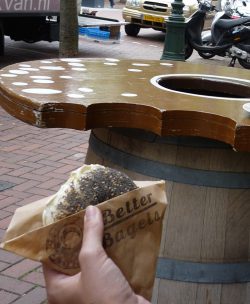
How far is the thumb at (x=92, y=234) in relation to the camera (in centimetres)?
105

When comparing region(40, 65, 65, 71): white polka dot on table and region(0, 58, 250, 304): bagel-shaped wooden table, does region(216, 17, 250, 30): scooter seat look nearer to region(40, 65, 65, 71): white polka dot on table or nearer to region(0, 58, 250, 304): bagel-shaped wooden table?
region(40, 65, 65, 71): white polka dot on table

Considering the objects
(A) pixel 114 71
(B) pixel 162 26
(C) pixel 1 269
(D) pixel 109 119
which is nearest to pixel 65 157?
(C) pixel 1 269

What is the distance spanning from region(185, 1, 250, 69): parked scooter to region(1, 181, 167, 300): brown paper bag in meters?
10.2

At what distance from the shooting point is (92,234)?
1079 millimetres

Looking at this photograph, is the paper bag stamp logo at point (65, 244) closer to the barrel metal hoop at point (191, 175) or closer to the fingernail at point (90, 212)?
the fingernail at point (90, 212)

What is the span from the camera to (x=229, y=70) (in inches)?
134

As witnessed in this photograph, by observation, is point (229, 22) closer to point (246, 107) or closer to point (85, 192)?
point (246, 107)

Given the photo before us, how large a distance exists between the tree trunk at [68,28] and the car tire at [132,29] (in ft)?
22.8

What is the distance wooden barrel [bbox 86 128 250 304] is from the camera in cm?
232

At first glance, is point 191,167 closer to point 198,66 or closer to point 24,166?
→ point 198,66

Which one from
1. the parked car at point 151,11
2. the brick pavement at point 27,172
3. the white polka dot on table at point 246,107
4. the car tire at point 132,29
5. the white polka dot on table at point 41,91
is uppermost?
the white polka dot on table at point 41,91

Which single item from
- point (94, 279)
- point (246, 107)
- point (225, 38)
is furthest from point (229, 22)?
point (94, 279)

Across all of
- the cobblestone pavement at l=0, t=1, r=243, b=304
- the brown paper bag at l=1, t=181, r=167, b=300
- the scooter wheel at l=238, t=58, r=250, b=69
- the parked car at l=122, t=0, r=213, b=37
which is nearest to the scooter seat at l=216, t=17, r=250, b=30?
the scooter wheel at l=238, t=58, r=250, b=69

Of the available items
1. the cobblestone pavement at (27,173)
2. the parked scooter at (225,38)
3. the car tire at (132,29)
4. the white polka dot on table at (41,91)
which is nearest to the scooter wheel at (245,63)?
the parked scooter at (225,38)
